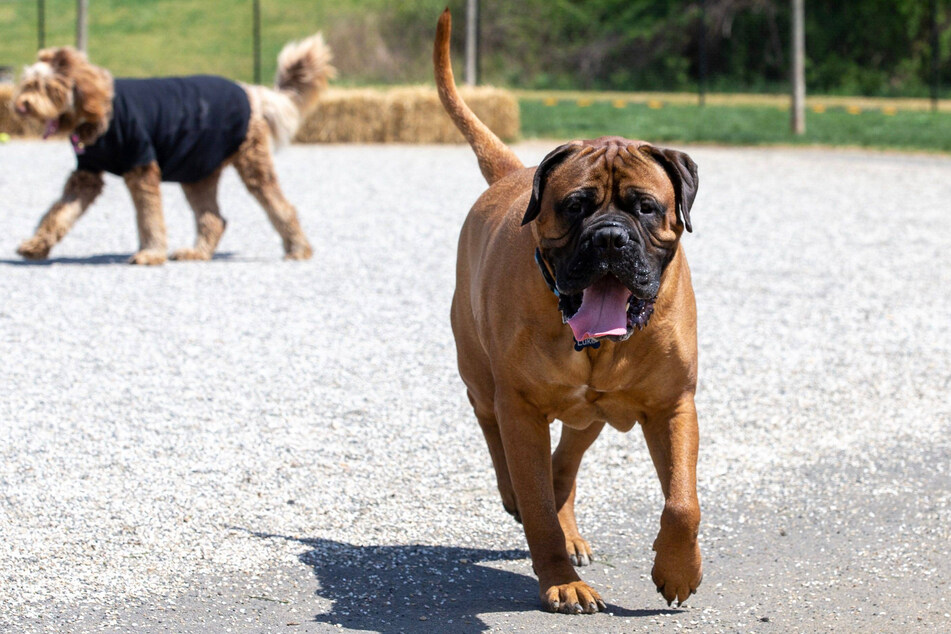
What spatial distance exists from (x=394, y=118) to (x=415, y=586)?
53.3 ft

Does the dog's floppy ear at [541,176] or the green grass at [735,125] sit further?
the green grass at [735,125]

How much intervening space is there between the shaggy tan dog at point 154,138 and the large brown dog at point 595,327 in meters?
5.95

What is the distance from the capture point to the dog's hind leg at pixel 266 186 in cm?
983

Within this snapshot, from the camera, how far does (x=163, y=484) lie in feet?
15.3

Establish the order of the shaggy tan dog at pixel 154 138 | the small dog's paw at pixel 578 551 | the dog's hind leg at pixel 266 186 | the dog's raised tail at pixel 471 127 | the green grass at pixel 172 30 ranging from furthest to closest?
the green grass at pixel 172 30, the dog's hind leg at pixel 266 186, the shaggy tan dog at pixel 154 138, the dog's raised tail at pixel 471 127, the small dog's paw at pixel 578 551

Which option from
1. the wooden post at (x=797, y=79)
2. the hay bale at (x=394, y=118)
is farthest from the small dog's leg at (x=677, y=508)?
the wooden post at (x=797, y=79)

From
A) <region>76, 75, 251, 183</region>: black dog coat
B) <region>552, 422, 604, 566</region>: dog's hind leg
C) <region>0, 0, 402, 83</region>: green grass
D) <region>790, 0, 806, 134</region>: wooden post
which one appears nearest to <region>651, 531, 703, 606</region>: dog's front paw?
<region>552, 422, 604, 566</region>: dog's hind leg

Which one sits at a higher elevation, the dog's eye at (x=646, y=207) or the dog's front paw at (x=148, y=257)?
the dog's eye at (x=646, y=207)

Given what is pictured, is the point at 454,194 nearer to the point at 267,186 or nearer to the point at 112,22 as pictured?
the point at 267,186

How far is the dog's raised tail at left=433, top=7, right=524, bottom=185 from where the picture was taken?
478 centimetres

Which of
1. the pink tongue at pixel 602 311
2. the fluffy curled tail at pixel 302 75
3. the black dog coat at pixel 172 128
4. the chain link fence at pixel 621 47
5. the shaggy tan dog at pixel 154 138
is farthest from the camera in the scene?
the chain link fence at pixel 621 47

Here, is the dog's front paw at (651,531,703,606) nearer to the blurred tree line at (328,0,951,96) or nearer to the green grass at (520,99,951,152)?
the green grass at (520,99,951,152)

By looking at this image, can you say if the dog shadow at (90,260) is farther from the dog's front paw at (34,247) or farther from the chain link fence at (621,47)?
the chain link fence at (621,47)

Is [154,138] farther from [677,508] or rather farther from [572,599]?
[677,508]
